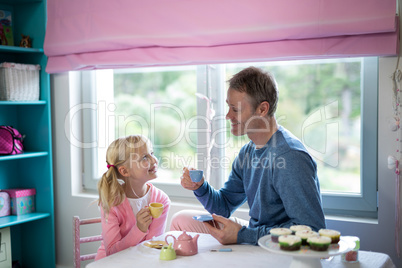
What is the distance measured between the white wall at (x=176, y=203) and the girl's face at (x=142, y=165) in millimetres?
464

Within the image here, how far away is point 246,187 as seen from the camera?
2137 mm

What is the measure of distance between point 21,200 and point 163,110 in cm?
111

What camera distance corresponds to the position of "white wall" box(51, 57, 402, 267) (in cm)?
213

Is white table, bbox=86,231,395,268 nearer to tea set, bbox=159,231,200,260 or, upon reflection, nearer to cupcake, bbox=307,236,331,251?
tea set, bbox=159,231,200,260

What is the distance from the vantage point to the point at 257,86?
80.2 inches

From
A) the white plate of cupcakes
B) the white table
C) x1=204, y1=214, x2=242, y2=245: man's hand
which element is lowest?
the white table

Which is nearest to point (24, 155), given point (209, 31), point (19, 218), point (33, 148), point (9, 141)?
point (9, 141)

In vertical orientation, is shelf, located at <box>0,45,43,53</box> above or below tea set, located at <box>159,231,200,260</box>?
above

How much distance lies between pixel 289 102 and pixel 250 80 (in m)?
0.57

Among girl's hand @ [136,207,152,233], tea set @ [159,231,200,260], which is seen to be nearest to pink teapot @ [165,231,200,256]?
tea set @ [159,231,200,260]

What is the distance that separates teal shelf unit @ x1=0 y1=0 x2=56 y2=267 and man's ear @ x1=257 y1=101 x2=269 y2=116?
158cm

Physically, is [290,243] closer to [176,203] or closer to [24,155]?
[176,203]

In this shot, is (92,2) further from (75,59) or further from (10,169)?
(10,169)

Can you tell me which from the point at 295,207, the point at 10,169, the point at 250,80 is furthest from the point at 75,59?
the point at 295,207
